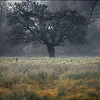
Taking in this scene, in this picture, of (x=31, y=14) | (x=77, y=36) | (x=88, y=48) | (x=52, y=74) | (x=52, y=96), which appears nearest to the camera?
(x=52, y=96)

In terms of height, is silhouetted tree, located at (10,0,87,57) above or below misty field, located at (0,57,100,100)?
above

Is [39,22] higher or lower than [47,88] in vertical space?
higher

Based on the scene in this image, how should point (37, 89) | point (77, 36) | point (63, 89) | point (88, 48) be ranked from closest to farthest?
1. point (63, 89)
2. point (37, 89)
3. point (77, 36)
4. point (88, 48)

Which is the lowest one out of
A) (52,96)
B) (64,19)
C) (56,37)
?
(52,96)

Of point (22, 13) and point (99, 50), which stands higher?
point (22, 13)

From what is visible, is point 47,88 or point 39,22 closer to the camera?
point 47,88

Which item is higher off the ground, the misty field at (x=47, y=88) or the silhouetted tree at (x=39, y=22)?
the silhouetted tree at (x=39, y=22)

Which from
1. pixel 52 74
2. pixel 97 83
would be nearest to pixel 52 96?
pixel 97 83

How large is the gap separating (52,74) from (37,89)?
2.23m

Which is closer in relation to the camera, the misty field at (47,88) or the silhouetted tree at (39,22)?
the misty field at (47,88)

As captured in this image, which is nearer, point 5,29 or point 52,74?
point 52,74

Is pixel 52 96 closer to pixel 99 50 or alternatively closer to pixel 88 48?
pixel 88 48

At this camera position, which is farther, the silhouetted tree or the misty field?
the silhouetted tree

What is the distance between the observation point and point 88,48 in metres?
34.7
